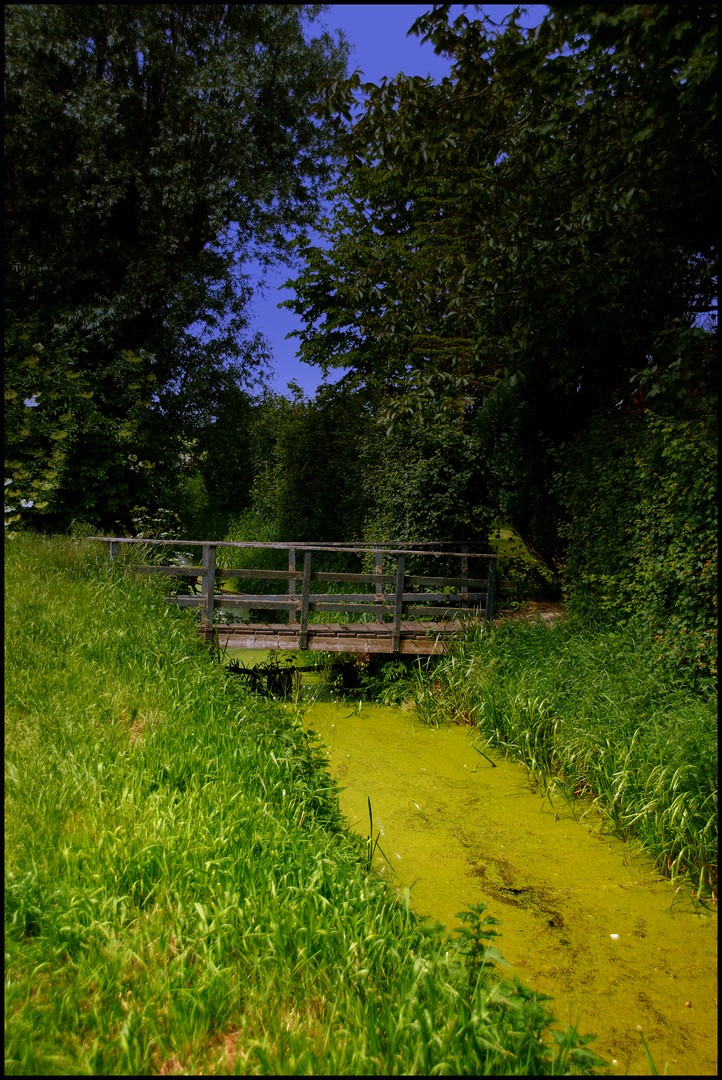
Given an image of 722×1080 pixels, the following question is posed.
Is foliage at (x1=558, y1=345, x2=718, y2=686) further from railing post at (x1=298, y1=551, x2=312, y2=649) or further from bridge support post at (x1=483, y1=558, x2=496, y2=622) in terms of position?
railing post at (x1=298, y1=551, x2=312, y2=649)

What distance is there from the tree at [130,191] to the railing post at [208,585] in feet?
8.19

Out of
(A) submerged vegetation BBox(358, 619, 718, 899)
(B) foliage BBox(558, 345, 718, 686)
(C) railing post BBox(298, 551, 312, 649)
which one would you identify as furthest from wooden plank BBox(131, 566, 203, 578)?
(B) foliage BBox(558, 345, 718, 686)

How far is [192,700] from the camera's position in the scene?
17.4 feet

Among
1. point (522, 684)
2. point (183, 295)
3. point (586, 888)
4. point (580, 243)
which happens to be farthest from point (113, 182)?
point (586, 888)

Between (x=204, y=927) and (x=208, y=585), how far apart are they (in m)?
6.13

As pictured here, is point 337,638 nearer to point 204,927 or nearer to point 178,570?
point 178,570

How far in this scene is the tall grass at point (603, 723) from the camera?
4711 mm

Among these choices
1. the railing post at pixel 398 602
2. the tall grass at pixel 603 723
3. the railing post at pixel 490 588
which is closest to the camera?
the tall grass at pixel 603 723

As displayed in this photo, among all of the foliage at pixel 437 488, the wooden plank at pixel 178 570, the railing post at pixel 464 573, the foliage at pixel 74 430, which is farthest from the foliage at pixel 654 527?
the foliage at pixel 74 430

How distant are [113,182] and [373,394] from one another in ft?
20.8

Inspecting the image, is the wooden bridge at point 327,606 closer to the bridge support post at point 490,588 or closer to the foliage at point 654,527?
the bridge support post at point 490,588

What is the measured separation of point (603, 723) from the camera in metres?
5.88

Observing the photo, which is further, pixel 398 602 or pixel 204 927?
pixel 398 602

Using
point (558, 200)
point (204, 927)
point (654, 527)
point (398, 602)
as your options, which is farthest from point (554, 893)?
point (558, 200)
